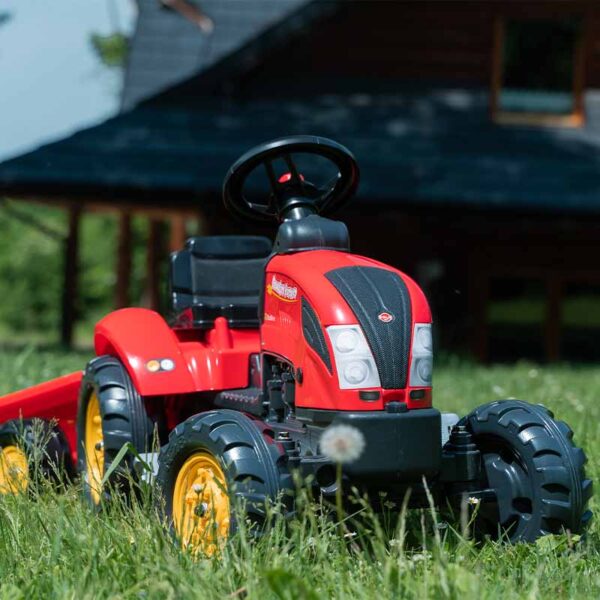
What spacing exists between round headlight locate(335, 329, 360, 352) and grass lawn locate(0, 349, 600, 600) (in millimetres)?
487

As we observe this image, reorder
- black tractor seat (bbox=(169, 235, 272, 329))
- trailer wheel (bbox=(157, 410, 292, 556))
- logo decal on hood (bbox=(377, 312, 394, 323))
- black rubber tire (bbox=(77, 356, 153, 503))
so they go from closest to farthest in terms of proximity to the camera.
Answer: trailer wheel (bbox=(157, 410, 292, 556)) → logo decal on hood (bbox=(377, 312, 394, 323)) → black rubber tire (bbox=(77, 356, 153, 503)) → black tractor seat (bbox=(169, 235, 272, 329))

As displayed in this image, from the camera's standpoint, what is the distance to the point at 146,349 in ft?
13.4

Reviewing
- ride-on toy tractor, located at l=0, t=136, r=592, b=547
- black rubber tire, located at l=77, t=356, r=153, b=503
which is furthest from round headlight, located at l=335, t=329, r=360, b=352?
black rubber tire, located at l=77, t=356, r=153, b=503

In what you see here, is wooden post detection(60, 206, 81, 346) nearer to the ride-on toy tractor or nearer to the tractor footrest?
the ride-on toy tractor

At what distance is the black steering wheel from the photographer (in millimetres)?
3734

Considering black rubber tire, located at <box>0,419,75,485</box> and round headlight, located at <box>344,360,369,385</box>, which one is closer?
round headlight, located at <box>344,360,369,385</box>

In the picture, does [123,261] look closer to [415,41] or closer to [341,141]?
[341,141]

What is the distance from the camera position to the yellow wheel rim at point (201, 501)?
10.0 ft

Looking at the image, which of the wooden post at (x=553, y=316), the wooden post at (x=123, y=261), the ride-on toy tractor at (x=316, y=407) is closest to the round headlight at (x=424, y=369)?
the ride-on toy tractor at (x=316, y=407)

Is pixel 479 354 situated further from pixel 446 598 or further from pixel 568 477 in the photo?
pixel 446 598

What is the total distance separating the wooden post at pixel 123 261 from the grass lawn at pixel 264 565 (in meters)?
12.7

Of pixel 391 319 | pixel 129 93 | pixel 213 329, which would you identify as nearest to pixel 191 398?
pixel 213 329

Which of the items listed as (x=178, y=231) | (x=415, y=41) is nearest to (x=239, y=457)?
(x=415, y=41)

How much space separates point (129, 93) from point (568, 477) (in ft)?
38.8
